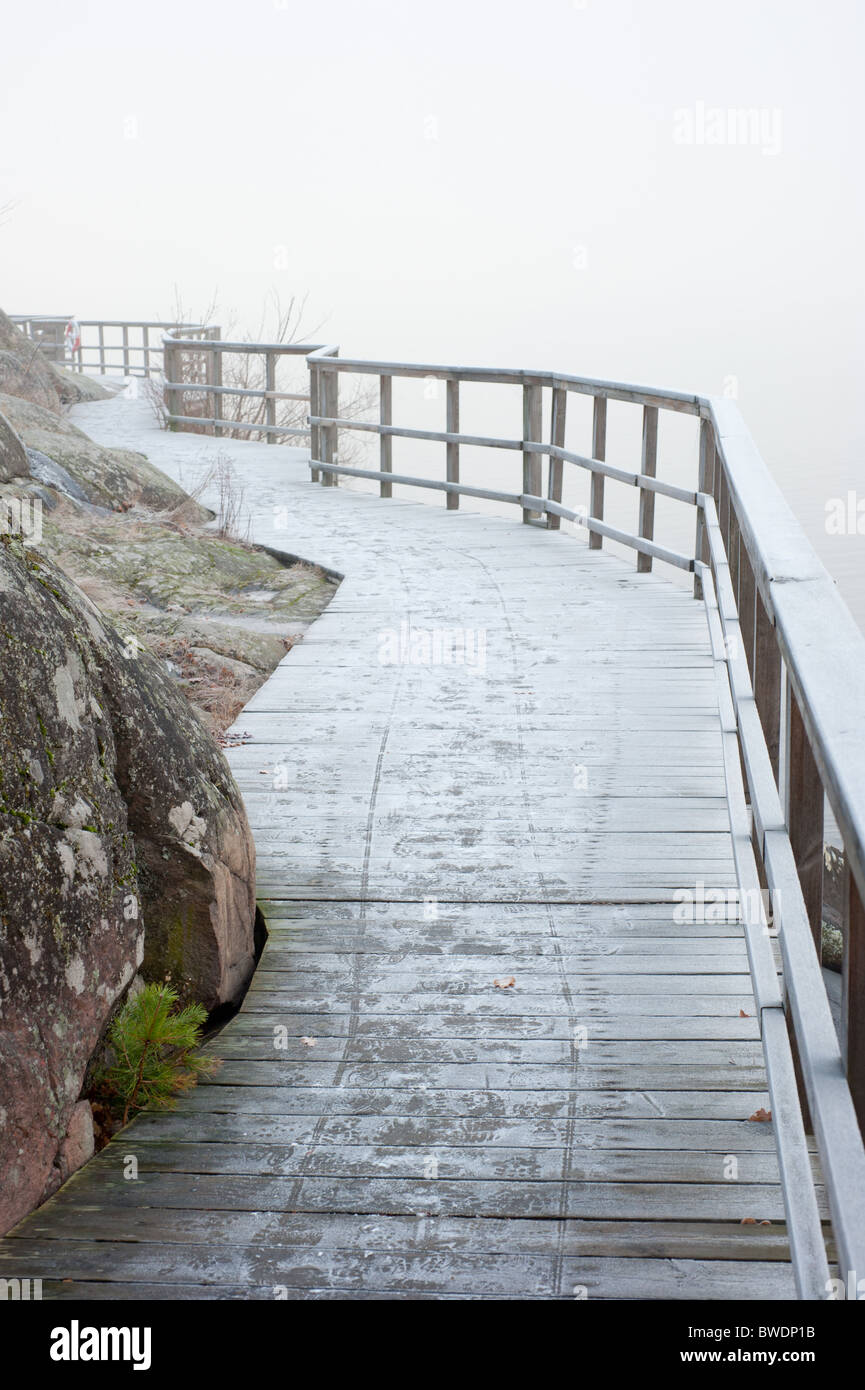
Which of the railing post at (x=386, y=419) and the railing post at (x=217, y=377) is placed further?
the railing post at (x=217, y=377)

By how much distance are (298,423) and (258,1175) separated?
28815mm

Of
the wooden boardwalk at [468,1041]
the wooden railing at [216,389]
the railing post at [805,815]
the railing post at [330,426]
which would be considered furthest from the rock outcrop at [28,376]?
the railing post at [805,815]

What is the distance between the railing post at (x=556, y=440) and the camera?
9.81 metres

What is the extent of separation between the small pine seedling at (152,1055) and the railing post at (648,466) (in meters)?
5.48

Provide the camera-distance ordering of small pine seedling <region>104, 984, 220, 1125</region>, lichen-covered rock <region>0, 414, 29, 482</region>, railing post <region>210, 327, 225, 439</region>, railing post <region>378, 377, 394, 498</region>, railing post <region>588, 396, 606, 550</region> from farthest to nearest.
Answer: railing post <region>210, 327, 225, 439</region>, railing post <region>378, 377, 394, 498</region>, lichen-covered rock <region>0, 414, 29, 482</region>, railing post <region>588, 396, 606, 550</region>, small pine seedling <region>104, 984, 220, 1125</region>

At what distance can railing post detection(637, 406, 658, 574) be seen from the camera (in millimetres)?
8062

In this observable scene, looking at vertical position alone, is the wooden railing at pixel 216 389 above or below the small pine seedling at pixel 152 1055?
above

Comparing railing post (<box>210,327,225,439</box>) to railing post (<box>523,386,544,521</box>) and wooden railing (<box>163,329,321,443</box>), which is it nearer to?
wooden railing (<box>163,329,321,443</box>)

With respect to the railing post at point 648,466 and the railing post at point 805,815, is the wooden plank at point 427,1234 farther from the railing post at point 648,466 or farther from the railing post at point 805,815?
the railing post at point 648,466

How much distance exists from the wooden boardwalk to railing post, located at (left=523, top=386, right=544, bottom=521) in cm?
446

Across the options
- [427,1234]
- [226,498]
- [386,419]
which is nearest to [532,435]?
[386,419]

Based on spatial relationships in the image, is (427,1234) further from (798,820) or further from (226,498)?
(226,498)

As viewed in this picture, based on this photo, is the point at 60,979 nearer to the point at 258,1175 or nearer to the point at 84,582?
the point at 258,1175

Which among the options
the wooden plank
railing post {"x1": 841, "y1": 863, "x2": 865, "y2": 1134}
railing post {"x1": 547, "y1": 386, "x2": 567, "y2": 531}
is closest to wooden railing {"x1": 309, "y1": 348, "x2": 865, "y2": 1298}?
railing post {"x1": 841, "y1": 863, "x2": 865, "y2": 1134}
